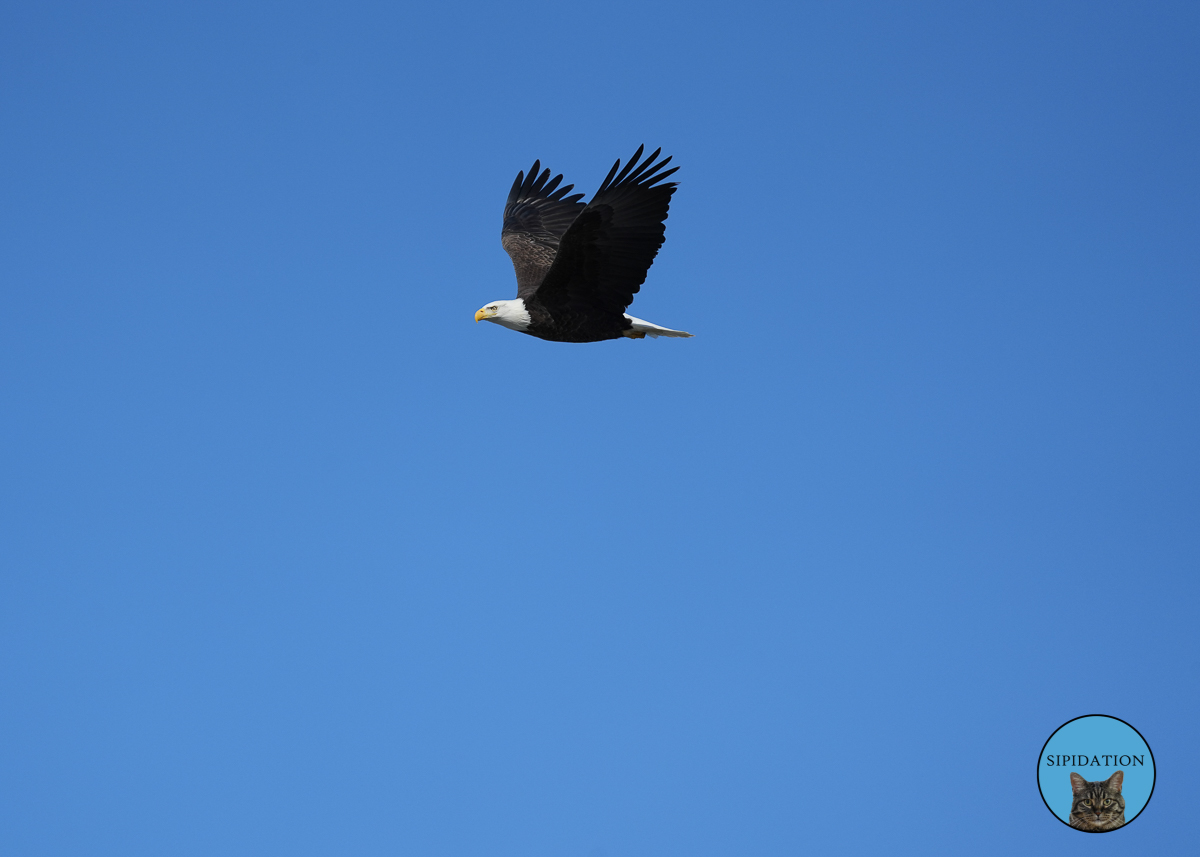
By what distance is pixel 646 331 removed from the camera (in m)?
11.9

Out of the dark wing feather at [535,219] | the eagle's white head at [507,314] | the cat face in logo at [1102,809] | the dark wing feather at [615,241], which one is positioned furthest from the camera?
the dark wing feather at [535,219]

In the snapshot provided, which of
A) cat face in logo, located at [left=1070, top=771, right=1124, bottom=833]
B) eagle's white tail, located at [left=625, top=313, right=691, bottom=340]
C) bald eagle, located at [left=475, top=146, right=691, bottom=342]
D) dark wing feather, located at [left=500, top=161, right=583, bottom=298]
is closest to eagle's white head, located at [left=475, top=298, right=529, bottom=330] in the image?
bald eagle, located at [left=475, top=146, right=691, bottom=342]

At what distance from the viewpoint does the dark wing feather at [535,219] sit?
46.3 feet

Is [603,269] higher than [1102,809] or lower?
higher

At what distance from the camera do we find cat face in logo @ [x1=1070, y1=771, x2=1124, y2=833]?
985 cm

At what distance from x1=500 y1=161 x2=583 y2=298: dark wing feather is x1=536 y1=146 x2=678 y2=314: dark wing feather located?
2.64m

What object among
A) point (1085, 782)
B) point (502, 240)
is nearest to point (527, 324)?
point (502, 240)

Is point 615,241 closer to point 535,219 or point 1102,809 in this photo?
point 535,219

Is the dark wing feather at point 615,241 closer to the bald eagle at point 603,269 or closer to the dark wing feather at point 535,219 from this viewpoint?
the bald eagle at point 603,269

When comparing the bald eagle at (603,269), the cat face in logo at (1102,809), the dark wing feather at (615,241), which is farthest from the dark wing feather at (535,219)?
the cat face in logo at (1102,809)

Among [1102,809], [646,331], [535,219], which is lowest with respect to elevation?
[1102,809]

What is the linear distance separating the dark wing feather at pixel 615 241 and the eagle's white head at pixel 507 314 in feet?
1.13

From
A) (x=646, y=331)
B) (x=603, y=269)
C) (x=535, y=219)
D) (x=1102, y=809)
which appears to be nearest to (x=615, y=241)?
(x=603, y=269)

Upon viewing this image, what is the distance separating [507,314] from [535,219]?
12.2 ft
